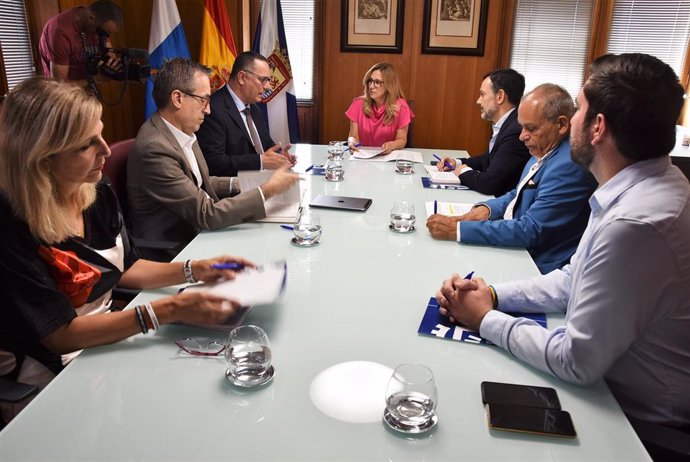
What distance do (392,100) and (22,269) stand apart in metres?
3.26

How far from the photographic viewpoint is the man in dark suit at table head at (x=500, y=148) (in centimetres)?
271

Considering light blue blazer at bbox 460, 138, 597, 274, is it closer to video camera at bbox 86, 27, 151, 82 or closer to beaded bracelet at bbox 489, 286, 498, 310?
beaded bracelet at bbox 489, 286, 498, 310

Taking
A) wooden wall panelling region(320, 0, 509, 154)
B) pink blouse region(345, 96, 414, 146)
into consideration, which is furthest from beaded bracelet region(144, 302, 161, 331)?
wooden wall panelling region(320, 0, 509, 154)

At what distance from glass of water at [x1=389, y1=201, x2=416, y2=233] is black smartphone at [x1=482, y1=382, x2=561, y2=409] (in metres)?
1.00

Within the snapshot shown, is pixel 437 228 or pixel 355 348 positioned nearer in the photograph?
pixel 355 348

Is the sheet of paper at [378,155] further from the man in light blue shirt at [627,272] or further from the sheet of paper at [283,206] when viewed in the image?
the man in light blue shirt at [627,272]

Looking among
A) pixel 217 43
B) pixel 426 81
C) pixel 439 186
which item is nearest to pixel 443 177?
pixel 439 186

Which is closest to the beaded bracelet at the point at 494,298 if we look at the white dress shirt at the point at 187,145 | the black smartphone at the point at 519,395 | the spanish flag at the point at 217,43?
the black smartphone at the point at 519,395

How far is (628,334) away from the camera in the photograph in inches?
40.8

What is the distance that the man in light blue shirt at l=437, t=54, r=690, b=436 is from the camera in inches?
40.4

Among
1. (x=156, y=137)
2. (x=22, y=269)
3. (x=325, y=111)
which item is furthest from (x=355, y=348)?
(x=325, y=111)

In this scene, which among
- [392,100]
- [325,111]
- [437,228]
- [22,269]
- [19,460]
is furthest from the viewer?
[325,111]

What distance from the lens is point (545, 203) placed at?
194 cm

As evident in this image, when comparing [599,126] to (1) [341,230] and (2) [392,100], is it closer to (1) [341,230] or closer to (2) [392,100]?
(1) [341,230]
